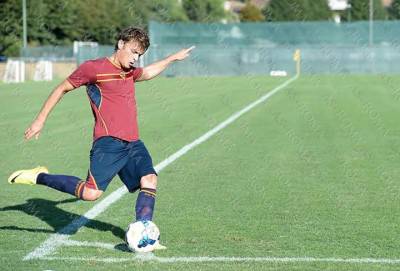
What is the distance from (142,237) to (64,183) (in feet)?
3.13

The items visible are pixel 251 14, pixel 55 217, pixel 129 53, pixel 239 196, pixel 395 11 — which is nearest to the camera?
pixel 129 53

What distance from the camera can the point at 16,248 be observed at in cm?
689

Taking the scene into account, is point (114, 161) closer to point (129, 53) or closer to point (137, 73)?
point (137, 73)

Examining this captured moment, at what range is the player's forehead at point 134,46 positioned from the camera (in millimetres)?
6677

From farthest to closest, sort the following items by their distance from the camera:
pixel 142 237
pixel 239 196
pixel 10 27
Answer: pixel 10 27 → pixel 239 196 → pixel 142 237

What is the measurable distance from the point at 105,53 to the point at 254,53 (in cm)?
968

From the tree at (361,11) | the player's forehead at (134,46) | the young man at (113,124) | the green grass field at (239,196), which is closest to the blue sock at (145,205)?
the young man at (113,124)

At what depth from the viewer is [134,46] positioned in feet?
21.9

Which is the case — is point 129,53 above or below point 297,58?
above

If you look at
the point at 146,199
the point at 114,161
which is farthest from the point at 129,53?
the point at 146,199

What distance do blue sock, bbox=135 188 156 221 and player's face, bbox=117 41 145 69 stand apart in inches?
38.4

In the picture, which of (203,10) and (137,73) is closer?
(137,73)

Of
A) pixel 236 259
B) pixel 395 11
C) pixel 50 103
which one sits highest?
pixel 50 103

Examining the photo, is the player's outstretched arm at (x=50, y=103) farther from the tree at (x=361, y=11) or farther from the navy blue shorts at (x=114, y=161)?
the tree at (x=361, y=11)
